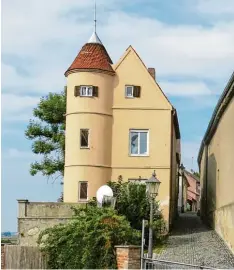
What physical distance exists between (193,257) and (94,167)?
11.2 meters

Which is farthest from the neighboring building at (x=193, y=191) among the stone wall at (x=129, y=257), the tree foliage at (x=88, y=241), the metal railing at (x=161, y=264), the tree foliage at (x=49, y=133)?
the metal railing at (x=161, y=264)

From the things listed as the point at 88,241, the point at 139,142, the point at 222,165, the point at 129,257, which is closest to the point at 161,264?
the point at 129,257

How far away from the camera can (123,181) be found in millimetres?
37688

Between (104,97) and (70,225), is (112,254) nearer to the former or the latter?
(70,225)

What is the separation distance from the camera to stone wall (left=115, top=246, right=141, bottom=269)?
65.0 ft

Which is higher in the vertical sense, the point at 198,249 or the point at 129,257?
the point at 129,257

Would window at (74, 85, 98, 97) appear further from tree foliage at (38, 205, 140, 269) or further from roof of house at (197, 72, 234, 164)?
tree foliage at (38, 205, 140, 269)

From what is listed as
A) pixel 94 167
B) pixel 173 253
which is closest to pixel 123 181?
pixel 94 167

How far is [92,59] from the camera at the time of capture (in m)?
38.4

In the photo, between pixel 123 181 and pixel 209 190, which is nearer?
pixel 123 181

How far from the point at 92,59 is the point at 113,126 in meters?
3.91

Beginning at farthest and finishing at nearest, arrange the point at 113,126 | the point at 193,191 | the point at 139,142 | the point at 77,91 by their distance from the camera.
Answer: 1. the point at 193,191
2. the point at 113,126
3. the point at 139,142
4. the point at 77,91

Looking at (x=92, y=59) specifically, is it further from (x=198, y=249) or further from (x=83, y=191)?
(x=198, y=249)

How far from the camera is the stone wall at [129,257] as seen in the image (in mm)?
19797
